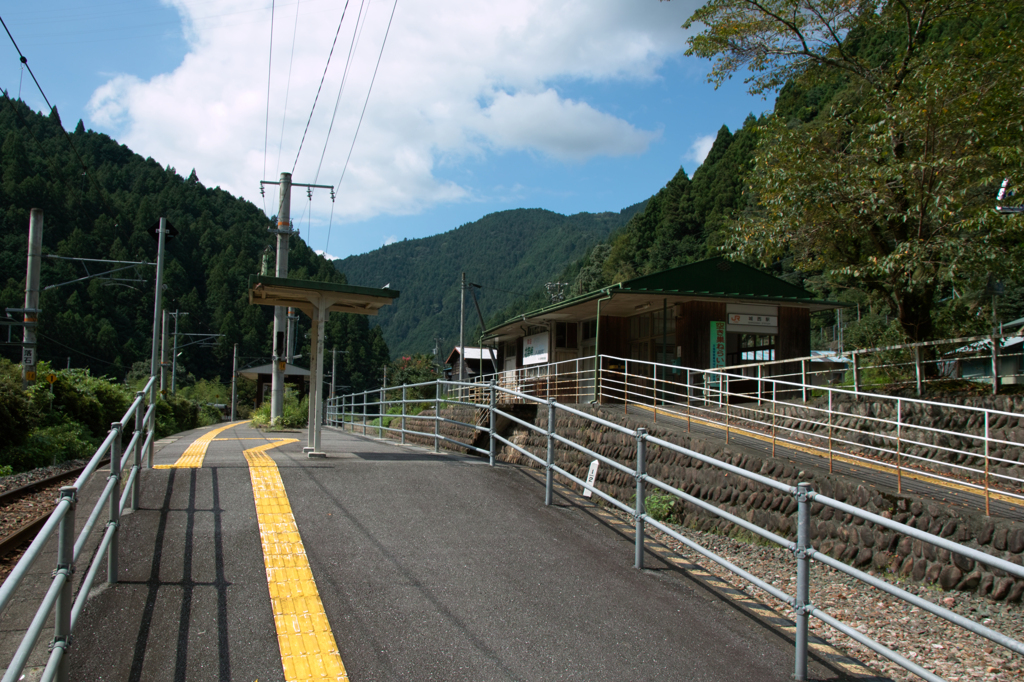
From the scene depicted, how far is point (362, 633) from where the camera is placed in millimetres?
3826

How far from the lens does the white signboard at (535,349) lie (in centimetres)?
2383

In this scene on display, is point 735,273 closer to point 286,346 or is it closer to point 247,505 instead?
point 286,346

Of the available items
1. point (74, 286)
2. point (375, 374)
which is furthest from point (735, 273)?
point (375, 374)

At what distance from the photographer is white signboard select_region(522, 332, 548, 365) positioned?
78.2 ft

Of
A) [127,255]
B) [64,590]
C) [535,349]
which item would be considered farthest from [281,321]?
[127,255]

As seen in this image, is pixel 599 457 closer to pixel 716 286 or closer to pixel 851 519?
pixel 851 519

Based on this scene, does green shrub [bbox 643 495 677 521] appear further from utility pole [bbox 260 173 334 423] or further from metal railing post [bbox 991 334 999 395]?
utility pole [bbox 260 173 334 423]

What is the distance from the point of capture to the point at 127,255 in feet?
225

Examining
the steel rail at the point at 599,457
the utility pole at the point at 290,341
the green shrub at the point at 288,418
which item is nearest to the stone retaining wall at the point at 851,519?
the steel rail at the point at 599,457

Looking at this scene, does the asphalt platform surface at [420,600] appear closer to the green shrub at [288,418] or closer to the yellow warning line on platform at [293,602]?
the yellow warning line on platform at [293,602]

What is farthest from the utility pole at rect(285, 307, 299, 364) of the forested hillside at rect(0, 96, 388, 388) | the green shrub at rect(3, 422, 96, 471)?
the forested hillside at rect(0, 96, 388, 388)

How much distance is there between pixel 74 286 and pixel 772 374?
72.1 meters

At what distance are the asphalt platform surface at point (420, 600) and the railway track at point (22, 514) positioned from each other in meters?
1.34

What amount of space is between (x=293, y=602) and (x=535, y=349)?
2067 cm
